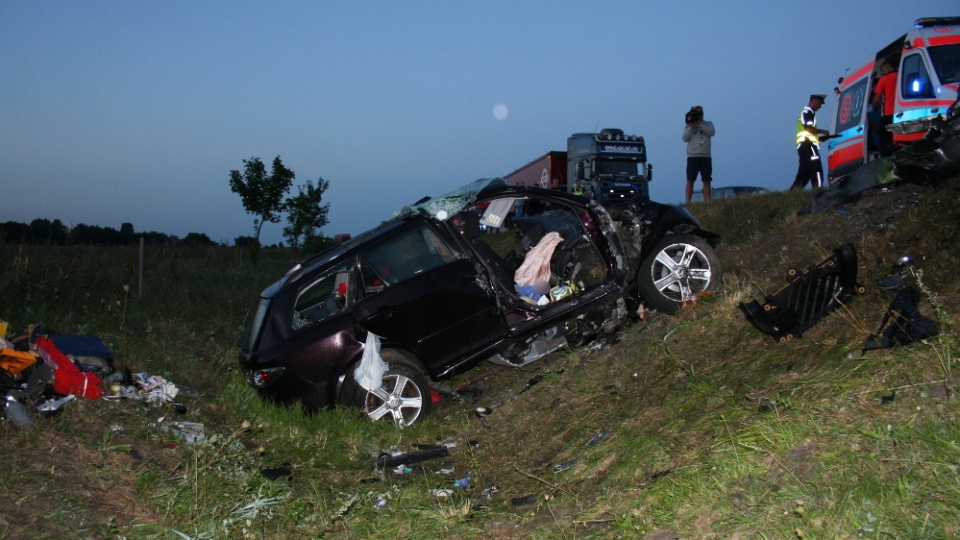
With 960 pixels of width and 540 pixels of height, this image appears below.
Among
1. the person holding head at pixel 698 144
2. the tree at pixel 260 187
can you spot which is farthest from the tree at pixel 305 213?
the person holding head at pixel 698 144

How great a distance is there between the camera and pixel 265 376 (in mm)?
6848

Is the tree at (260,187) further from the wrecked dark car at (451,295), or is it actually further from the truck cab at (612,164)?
the wrecked dark car at (451,295)

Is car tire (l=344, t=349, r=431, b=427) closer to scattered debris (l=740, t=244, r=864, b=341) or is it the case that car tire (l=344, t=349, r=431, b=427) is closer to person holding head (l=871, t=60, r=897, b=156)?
scattered debris (l=740, t=244, r=864, b=341)

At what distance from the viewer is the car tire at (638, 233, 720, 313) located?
7.60 metres

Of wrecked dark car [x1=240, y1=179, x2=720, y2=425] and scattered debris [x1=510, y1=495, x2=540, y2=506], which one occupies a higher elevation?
wrecked dark car [x1=240, y1=179, x2=720, y2=425]

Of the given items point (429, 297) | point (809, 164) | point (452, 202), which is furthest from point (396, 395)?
point (809, 164)

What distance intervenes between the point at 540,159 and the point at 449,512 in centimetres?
2855

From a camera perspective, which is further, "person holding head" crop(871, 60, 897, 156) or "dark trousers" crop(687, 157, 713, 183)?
"dark trousers" crop(687, 157, 713, 183)

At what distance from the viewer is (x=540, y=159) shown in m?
32.5

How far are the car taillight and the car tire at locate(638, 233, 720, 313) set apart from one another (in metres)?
3.50

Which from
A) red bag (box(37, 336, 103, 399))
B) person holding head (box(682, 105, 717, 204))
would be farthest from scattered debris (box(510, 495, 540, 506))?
person holding head (box(682, 105, 717, 204))

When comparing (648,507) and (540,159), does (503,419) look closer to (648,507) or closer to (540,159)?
(648,507)

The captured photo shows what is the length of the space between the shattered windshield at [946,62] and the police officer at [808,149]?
12.6ft

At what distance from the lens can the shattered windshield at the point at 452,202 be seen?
7523 mm
